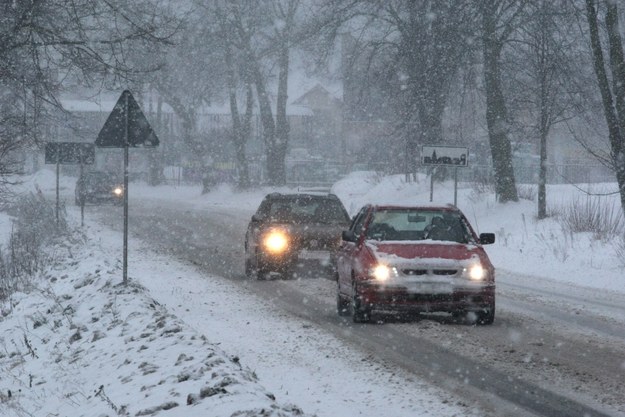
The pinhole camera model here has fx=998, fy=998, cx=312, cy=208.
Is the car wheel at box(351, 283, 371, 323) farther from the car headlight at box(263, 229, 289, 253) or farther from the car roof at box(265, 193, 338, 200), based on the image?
the car roof at box(265, 193, 338, 200)

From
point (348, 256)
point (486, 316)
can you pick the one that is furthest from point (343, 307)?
point (486, 316)

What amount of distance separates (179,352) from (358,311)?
424cm

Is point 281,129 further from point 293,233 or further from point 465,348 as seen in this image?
point 465,348

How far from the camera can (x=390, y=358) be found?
9.86m

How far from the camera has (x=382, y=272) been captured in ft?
40.3

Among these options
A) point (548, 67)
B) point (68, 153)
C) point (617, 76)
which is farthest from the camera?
point (68, 153)

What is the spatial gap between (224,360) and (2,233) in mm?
20713

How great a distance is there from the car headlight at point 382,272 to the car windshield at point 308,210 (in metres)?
6.02

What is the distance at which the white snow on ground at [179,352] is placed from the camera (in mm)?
7324

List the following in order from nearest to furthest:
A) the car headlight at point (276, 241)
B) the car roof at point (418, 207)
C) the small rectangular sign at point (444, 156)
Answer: the car roof at point (418, 207)
the car headlight at point (276, 241)
the small rectangular sign at point (444, 156)

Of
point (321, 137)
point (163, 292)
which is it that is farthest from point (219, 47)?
point (321, 137)

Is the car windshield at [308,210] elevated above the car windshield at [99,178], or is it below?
above

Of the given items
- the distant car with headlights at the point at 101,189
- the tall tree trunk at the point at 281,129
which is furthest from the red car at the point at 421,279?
the tall tree trunk at the point at 281,129

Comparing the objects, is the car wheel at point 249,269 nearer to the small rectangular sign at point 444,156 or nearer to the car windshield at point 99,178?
the small rectangular sign at point 444,156
